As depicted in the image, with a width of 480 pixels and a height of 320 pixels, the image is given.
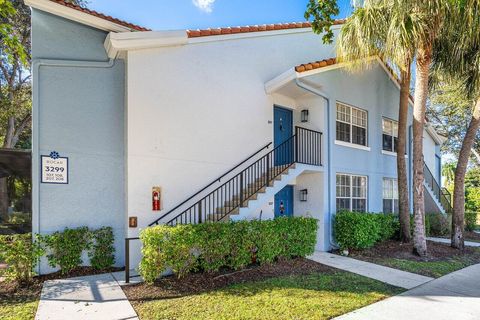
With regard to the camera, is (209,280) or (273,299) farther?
(209,280)

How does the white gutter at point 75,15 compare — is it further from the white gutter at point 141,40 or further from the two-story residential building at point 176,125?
the white gutter at point 141,40

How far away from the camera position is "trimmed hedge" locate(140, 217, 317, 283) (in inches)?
255

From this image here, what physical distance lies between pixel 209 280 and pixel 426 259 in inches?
259

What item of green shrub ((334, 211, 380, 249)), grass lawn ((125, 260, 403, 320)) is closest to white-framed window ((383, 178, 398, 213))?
green shrub ((334, 211, 380, 249))

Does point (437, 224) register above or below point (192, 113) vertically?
below

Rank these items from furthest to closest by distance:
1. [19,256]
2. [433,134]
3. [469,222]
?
1. [433,134]
2. [469,222]
3. [19,256]

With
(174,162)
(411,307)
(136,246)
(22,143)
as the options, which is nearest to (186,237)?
(136,246)

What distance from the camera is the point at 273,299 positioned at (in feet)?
19.0

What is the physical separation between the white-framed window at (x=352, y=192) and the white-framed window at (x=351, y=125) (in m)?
1.33

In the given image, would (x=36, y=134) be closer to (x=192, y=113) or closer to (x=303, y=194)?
(x=192, y=113)

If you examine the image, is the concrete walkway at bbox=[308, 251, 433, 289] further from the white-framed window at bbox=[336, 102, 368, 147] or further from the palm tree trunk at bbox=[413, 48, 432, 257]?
the white-framed window at bbox=[336, 102, 368, 147]

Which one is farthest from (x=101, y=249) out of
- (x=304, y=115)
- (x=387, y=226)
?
(x=387, y=226)

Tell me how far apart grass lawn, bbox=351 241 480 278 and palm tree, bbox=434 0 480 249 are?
0.79 m

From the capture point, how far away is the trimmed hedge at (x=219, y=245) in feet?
21.2
